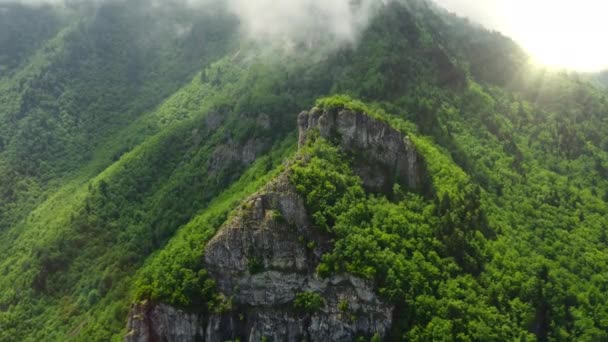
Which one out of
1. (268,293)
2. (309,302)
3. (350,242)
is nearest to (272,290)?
(268,293)

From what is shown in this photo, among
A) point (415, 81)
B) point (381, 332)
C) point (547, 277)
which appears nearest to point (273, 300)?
point (381, 332)

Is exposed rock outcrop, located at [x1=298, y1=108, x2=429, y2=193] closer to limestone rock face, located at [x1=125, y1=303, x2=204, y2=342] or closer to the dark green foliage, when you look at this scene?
the dark green foliage

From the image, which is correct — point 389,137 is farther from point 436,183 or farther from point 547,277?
point 547,277

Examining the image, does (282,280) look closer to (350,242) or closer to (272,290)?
(272,290)

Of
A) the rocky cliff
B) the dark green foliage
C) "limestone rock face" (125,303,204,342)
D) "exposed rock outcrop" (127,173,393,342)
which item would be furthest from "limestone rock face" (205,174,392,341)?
"limestone rock face" (125,303,204,342)

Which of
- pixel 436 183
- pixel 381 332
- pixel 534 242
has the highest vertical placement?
pixel 436 183

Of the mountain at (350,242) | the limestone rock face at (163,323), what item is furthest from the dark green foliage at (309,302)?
the limestone rock face at (163,323)
